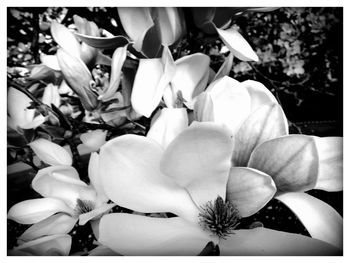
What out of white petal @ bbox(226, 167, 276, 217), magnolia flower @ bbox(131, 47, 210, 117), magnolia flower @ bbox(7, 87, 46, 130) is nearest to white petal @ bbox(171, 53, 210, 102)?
magnolia flower @ bbox(131, 47, 210, 117)

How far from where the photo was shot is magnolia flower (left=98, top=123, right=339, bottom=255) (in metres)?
0.36

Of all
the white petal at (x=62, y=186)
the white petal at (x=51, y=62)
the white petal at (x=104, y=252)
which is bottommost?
the white petal at (x=104, y=252)

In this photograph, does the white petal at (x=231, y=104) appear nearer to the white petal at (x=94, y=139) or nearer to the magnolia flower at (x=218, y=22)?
the magnolia flower at (x=218, y=22)

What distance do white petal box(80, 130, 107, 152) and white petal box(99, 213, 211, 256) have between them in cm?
13

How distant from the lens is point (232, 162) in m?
0.38

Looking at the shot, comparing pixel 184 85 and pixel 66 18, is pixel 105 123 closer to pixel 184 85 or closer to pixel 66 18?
pixel 184 85

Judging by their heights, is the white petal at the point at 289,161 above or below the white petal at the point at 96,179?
above

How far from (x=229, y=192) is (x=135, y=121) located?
153 millimetres

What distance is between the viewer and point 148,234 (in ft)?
1.28

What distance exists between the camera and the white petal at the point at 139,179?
0.37 meters

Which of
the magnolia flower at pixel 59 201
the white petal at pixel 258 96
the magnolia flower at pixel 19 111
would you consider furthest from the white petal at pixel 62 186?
the white petal at pixel 258 96

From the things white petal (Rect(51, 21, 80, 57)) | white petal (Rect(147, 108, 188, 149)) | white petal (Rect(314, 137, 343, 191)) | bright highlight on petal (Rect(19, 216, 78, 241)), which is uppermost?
white petal (Rect(51, 21, 80, 57))

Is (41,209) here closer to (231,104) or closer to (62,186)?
(62,186)

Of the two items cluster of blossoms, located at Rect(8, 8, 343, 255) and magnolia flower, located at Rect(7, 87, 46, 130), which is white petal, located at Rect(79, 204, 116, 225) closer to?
cluster of blossoms, located at Rect(8, 8, 343, 255)
